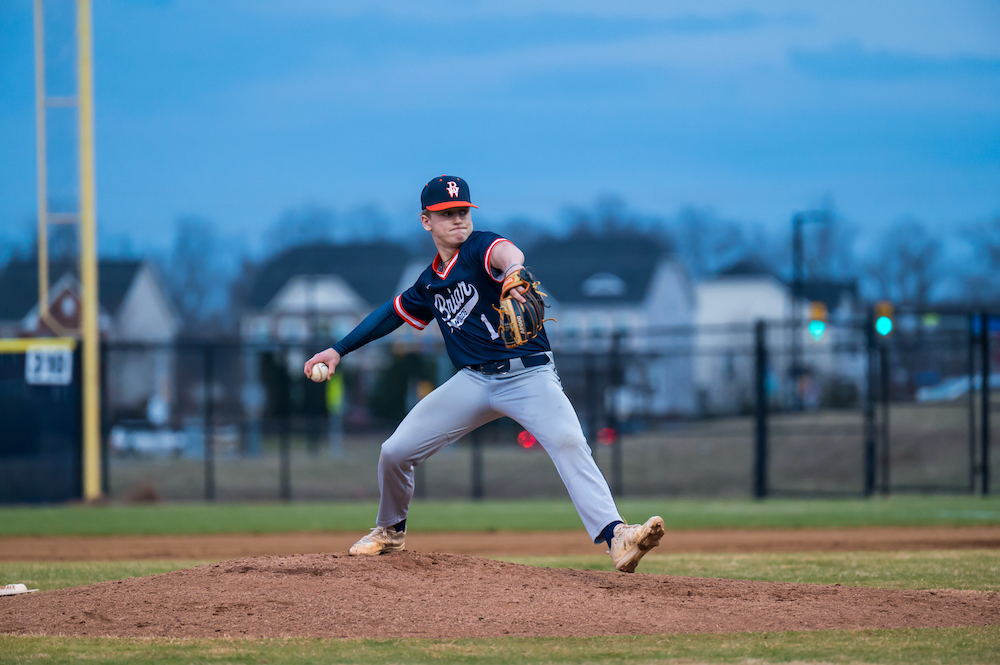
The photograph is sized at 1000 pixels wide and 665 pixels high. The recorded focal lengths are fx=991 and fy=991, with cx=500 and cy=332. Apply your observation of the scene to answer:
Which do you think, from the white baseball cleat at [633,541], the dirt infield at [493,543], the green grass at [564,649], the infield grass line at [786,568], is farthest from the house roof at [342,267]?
the green grass at [564,649]

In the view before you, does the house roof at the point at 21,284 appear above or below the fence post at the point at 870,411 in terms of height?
above

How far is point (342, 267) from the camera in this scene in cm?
5638

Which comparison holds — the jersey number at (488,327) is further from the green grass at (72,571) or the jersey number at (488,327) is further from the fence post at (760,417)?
the fence post at (760,417)

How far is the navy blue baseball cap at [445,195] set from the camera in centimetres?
531

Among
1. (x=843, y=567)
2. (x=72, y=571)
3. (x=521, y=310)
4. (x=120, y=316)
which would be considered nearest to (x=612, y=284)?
(x=120, y=316)

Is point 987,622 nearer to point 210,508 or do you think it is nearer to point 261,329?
point 210,508

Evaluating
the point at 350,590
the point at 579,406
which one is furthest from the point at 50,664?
the point at 579,406

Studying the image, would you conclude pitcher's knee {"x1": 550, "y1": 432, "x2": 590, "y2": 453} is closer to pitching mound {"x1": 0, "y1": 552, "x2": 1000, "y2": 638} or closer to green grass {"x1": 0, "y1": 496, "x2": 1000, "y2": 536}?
pitching mound {"x1": 0, "y1": 552, "x2": 1000, "y2": 638}

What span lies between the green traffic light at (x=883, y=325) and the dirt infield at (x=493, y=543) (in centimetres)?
409

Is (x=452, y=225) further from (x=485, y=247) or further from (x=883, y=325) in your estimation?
(x=883, y=325)

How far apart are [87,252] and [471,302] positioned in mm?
11648

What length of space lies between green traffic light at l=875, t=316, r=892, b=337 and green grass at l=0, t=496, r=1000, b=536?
252 centimetres

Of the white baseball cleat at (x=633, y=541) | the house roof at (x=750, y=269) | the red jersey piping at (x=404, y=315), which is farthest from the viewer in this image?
the house roof at (x=750, y=269)

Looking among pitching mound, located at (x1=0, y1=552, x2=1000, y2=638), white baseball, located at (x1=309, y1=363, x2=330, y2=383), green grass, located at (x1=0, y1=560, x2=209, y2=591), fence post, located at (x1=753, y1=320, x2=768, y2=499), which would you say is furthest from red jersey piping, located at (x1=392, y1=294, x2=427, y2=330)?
fence post, located at (x1=753, y1=320, x2=768, y2=499)
